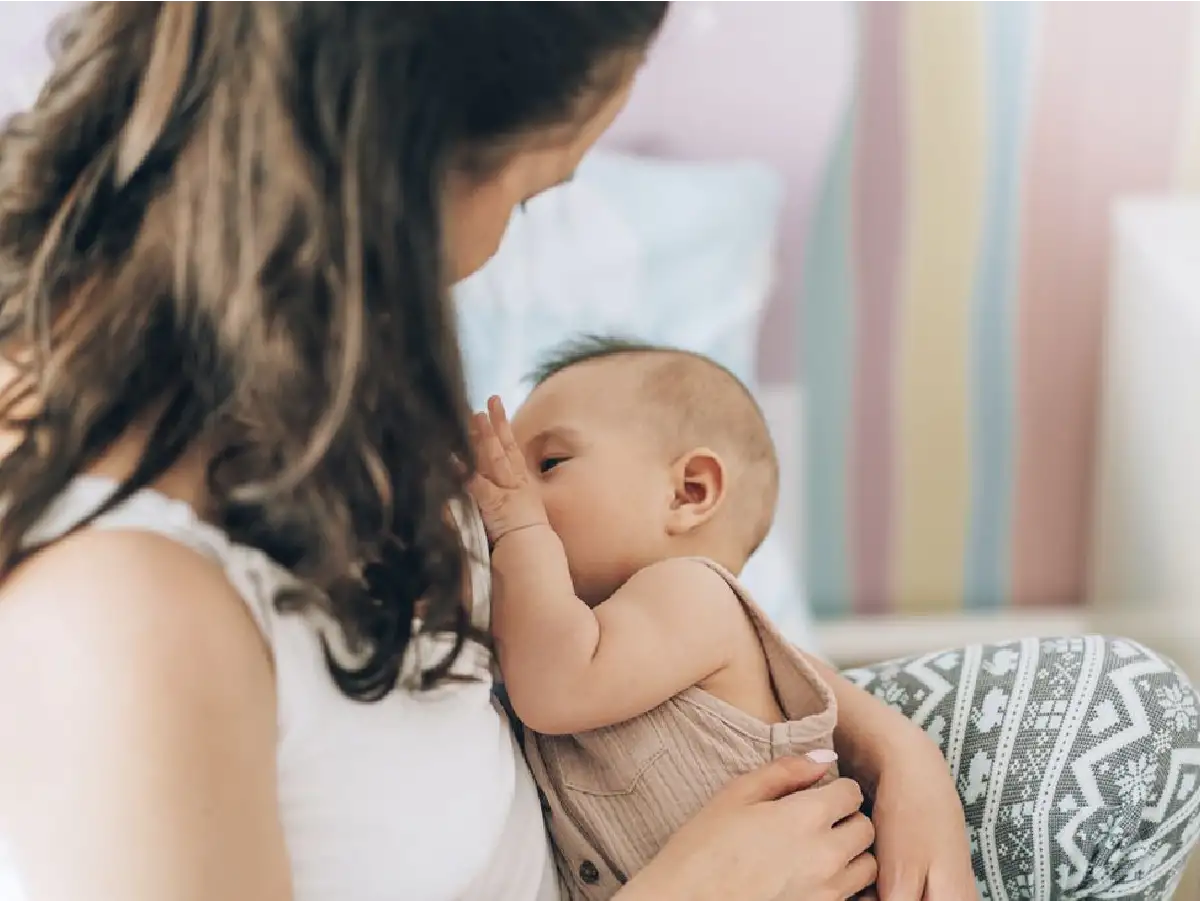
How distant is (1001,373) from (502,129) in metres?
1.23

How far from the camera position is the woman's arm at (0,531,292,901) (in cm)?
57

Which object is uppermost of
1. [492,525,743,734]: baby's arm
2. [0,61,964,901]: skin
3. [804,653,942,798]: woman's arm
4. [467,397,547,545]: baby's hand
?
[0,61,964,901]: skin

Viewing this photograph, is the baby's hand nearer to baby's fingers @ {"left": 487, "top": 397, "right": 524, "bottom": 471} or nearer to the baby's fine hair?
baby's fingers @ {"left": 487, "top": 397, "right": 524, "bottom": 471}

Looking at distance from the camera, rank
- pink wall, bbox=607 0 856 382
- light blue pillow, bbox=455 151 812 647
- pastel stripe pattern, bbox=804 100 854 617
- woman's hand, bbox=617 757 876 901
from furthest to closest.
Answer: pastel stripe pattern, bbox=804 100 854 617 < pink wall, bbox=607 0 856 382 < light blue pillow, bbox=455 151 812 647 < woman's hand, bbox=617 757 876 901

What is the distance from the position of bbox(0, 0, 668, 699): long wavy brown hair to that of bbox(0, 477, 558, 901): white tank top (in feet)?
0.05

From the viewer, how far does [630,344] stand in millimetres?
998

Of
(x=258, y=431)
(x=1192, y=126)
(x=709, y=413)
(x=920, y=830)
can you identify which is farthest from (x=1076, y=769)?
(x=1192, y=126)

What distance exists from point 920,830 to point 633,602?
0.78 feet

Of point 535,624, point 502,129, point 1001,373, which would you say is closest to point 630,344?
point 535,624

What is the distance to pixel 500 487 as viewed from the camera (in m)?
0.84

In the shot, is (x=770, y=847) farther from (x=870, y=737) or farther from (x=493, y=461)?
(x=493, y=461)

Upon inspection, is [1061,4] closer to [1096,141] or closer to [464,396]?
[1096,141]

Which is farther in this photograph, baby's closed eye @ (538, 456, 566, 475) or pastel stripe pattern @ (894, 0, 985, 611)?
pastel stripe pattern @ (894, 0, 985, 611)

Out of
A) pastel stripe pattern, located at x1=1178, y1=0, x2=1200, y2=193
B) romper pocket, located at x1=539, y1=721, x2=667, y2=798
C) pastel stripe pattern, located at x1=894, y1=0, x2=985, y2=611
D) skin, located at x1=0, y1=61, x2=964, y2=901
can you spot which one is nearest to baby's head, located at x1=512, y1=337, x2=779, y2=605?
romper pocket, located at x1=539, y1=721, x2=667, y2=798
